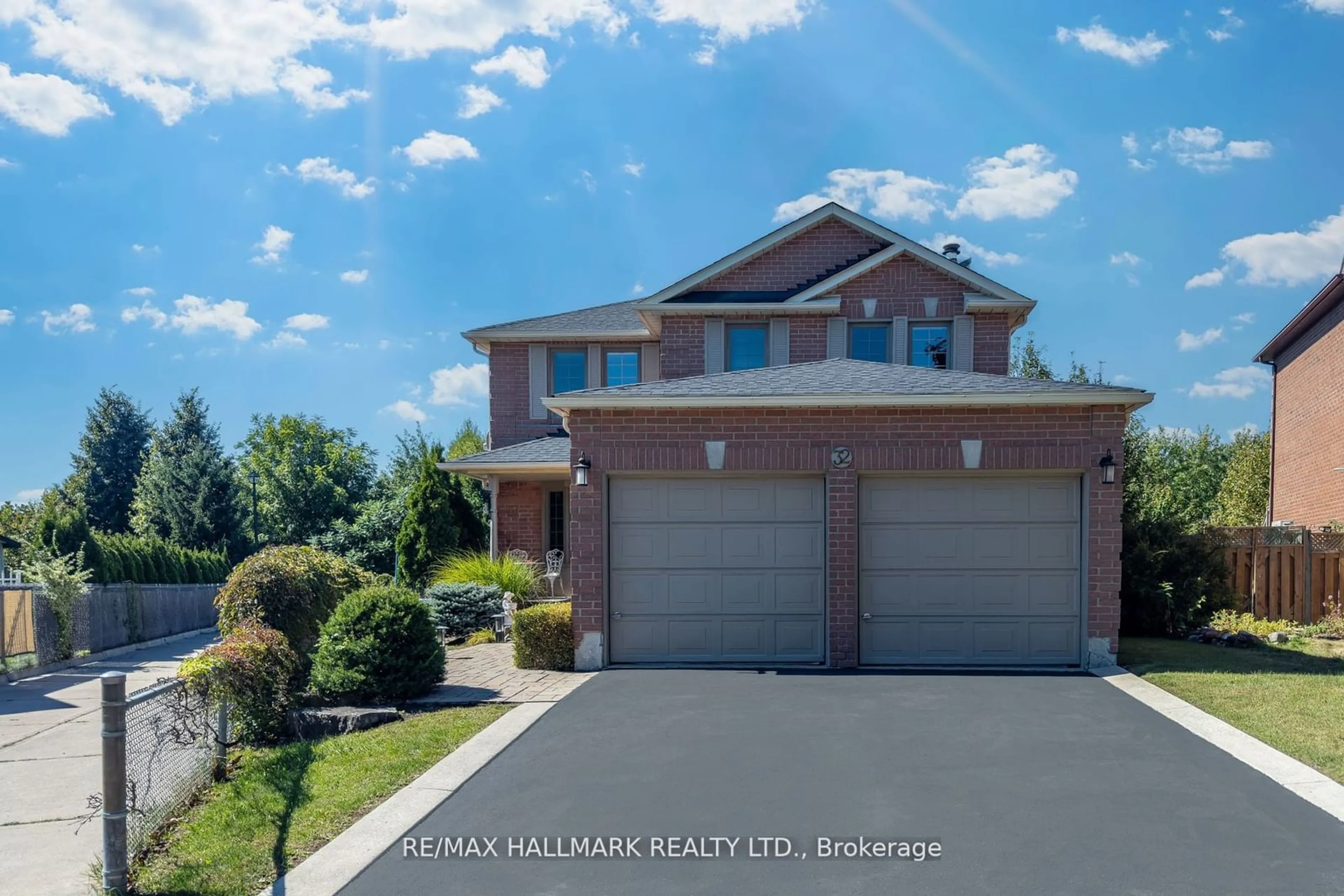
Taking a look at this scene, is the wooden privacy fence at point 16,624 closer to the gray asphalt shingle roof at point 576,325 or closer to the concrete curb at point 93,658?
the concrete curb at point 93,658

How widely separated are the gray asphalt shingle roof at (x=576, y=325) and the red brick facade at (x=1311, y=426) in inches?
634

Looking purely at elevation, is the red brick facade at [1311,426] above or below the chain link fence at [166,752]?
above

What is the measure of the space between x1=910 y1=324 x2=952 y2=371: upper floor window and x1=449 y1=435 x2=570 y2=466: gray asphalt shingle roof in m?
7.10

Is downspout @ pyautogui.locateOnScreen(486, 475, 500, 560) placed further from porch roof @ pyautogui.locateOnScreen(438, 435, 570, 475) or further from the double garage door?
the double garage door

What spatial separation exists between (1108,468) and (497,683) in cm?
778

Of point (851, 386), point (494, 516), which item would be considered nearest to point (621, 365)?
point (494, 516)

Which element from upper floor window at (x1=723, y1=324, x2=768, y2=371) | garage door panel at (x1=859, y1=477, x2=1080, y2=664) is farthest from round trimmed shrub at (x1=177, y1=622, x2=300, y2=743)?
upper floor window at (x1=723, y1=324, x2=768, y2=371)

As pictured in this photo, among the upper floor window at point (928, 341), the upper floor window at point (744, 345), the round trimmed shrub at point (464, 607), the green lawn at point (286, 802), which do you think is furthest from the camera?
the upper floor window at point (744, 345)

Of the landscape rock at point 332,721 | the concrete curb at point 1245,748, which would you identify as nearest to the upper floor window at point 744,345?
the concrete curb at point 1245,748

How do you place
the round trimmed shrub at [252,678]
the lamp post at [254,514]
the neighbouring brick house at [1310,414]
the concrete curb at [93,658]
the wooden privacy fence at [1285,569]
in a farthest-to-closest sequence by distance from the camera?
the lamp post at [254,514] → the neighbouring brick house at [1310,414] → the wooden privacy fence at [1285,569] → the concrete curb at [93,658] → the round trimmed shrub at [252,678]

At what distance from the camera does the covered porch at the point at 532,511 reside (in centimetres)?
1962

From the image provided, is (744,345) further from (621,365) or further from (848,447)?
(848,447)

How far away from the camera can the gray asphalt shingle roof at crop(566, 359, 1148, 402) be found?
462 inches

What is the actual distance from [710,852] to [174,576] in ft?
91.2
